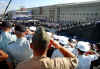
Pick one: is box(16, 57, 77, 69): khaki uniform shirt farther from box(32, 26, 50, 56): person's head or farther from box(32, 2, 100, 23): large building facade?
box(32, 2, 100, 23): large building facade

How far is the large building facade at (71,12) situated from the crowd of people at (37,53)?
43.8ft

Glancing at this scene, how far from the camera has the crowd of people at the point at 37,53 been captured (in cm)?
141

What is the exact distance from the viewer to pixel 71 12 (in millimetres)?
24578

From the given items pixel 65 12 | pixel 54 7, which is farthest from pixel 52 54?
pixel 54 7

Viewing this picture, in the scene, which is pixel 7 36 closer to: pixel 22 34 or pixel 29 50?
pixel 22 34

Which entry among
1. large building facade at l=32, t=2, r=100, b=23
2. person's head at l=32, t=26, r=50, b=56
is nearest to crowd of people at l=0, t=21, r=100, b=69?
→ person's head at l=32, t=26, r=50, b=56

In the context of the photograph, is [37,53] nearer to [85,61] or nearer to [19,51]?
[19,51]

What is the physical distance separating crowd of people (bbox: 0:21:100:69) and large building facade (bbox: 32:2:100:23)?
1335cm

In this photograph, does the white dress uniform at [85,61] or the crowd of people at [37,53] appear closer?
the crowd of people at [37,53]

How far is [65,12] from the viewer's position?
25.8 meters

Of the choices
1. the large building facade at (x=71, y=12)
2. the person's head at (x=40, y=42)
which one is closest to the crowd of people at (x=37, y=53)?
the person's head at (x=40, y=42)

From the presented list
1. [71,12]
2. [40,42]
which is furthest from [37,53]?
[71,12]

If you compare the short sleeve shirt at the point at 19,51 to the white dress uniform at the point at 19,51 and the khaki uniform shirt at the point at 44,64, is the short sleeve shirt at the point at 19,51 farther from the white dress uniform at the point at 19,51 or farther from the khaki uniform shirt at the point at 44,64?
the khaki uniform shirt at the point at 44,64

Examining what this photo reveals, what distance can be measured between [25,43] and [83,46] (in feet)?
3.72
